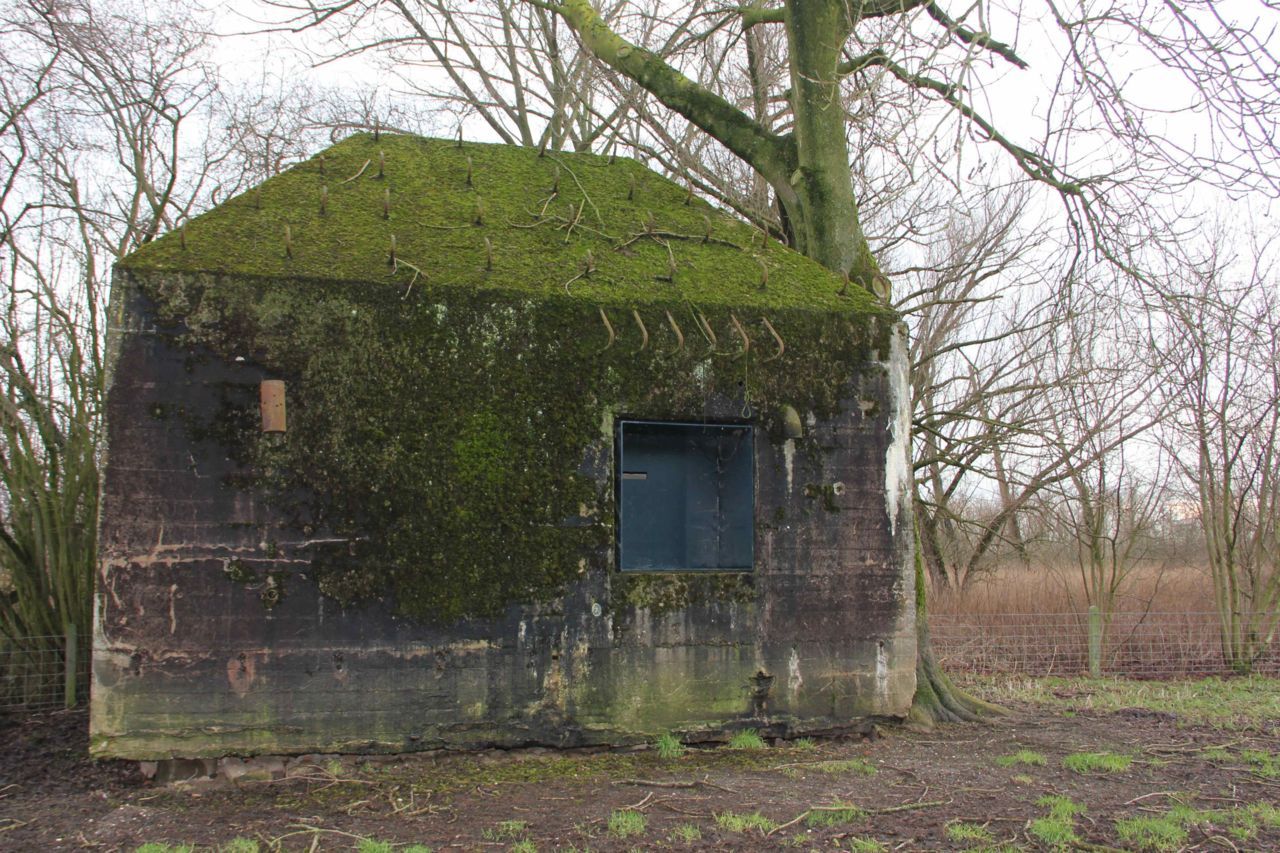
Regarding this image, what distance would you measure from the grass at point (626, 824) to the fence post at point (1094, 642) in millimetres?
7742

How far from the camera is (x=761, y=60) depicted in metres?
12.6

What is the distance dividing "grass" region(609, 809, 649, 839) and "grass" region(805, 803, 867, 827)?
0.86m

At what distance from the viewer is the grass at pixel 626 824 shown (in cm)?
473

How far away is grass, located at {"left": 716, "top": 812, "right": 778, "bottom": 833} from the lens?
4.79 m

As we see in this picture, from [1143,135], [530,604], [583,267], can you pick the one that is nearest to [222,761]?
[530,604]

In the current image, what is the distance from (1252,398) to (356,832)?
11701mm

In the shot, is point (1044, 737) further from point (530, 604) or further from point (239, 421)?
point (239, 421)

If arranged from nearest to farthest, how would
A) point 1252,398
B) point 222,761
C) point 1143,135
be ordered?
1. point 1143,135
2. point 222,761
3. point 1252,398

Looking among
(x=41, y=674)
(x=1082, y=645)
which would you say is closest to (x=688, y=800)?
(x=41, y=674)

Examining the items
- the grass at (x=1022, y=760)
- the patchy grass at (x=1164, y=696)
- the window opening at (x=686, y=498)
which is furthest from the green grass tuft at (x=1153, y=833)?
the patchy grass at (x=1164, y=696)

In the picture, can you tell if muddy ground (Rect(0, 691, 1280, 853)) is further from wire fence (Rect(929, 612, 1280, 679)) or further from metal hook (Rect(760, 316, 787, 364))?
wire fence (Rect(929, 612, 1280, 679))

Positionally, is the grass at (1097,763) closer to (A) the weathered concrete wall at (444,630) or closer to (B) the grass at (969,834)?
(A) the weathered concrete wall at (444,630)

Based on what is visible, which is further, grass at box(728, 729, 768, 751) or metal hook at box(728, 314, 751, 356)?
metal hook at box(728, 314, 751, 356)

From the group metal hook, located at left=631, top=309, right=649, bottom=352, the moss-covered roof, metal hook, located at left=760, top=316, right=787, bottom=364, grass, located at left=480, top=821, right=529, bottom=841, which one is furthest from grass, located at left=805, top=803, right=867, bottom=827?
the moss-covered roof
